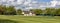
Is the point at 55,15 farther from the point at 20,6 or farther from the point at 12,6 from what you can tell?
the point at 12,6

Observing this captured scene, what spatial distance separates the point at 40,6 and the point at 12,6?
3.12 ft

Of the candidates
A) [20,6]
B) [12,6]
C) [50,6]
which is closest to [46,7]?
[50,6]

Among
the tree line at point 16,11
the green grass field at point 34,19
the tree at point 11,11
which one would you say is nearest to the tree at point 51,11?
the tree line at point 16,11

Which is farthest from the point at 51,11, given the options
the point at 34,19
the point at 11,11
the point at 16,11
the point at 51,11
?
the point at 11,11

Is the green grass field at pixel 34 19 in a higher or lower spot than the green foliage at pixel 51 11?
lower

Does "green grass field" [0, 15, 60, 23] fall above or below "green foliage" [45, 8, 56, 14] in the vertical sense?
below

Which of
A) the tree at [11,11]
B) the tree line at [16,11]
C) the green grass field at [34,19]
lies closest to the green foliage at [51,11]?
the tree line at [16,11]

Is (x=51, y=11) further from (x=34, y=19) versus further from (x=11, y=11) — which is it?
(x=11, y=11)

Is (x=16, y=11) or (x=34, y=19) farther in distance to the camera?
(x=34, y=19)

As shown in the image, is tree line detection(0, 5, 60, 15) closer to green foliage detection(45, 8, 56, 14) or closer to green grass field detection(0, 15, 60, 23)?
green foliage detection(45, 8, 56, 14)

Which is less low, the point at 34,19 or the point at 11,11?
the point at 11,11

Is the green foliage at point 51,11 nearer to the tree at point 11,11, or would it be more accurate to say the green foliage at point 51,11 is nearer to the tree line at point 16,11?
the tree line at point 16,11

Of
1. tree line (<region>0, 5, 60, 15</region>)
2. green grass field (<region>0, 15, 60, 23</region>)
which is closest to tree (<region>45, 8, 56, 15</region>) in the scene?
tree line (<region>0, 5, 60, 15</region>)

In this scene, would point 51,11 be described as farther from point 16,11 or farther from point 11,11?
point 11,11
